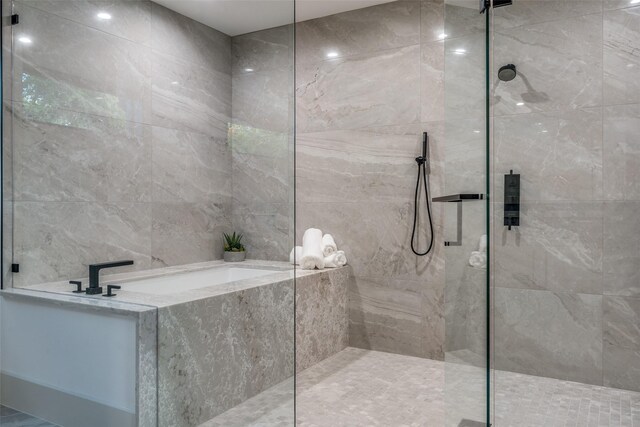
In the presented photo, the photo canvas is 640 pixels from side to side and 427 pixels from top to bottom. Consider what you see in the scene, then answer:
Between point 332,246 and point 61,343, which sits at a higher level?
point 332,246

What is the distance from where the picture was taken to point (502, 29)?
293 cm

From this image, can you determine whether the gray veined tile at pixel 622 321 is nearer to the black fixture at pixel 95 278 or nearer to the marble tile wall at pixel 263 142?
the marble tile wall at pixel 263 142

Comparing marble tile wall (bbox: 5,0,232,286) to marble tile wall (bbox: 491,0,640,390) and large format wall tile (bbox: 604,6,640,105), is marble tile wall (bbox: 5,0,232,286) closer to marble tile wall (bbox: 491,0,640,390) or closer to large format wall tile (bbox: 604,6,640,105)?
marble tile wall (bbox: 491,0,640,390)

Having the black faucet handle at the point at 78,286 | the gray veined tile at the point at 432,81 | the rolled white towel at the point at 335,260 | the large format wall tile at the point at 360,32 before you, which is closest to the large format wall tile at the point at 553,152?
the gray veined tile at the point at 432,81

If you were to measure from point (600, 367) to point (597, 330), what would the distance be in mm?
212

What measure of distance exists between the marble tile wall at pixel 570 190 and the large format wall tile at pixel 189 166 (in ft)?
6.01

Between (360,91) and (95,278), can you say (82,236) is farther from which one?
(360,91)

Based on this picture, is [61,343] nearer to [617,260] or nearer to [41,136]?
[41,136]

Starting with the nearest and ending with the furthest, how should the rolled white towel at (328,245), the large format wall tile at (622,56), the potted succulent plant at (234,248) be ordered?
1. the potted succulent plant at (234,248)
2. the large format wall tile at (622,56)
3. the rolled white towel at (328,245)

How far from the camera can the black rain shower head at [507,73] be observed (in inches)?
115

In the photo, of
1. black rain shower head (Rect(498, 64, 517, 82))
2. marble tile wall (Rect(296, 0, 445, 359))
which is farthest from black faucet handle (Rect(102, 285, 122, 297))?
black rain shower head (Rect(498, 64, 517, 82))

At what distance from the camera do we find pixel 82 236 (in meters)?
1.88

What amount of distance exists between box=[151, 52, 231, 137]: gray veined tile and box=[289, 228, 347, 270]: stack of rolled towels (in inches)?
57.7

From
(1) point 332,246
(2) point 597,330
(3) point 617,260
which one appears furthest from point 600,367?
(1) point 332,246
